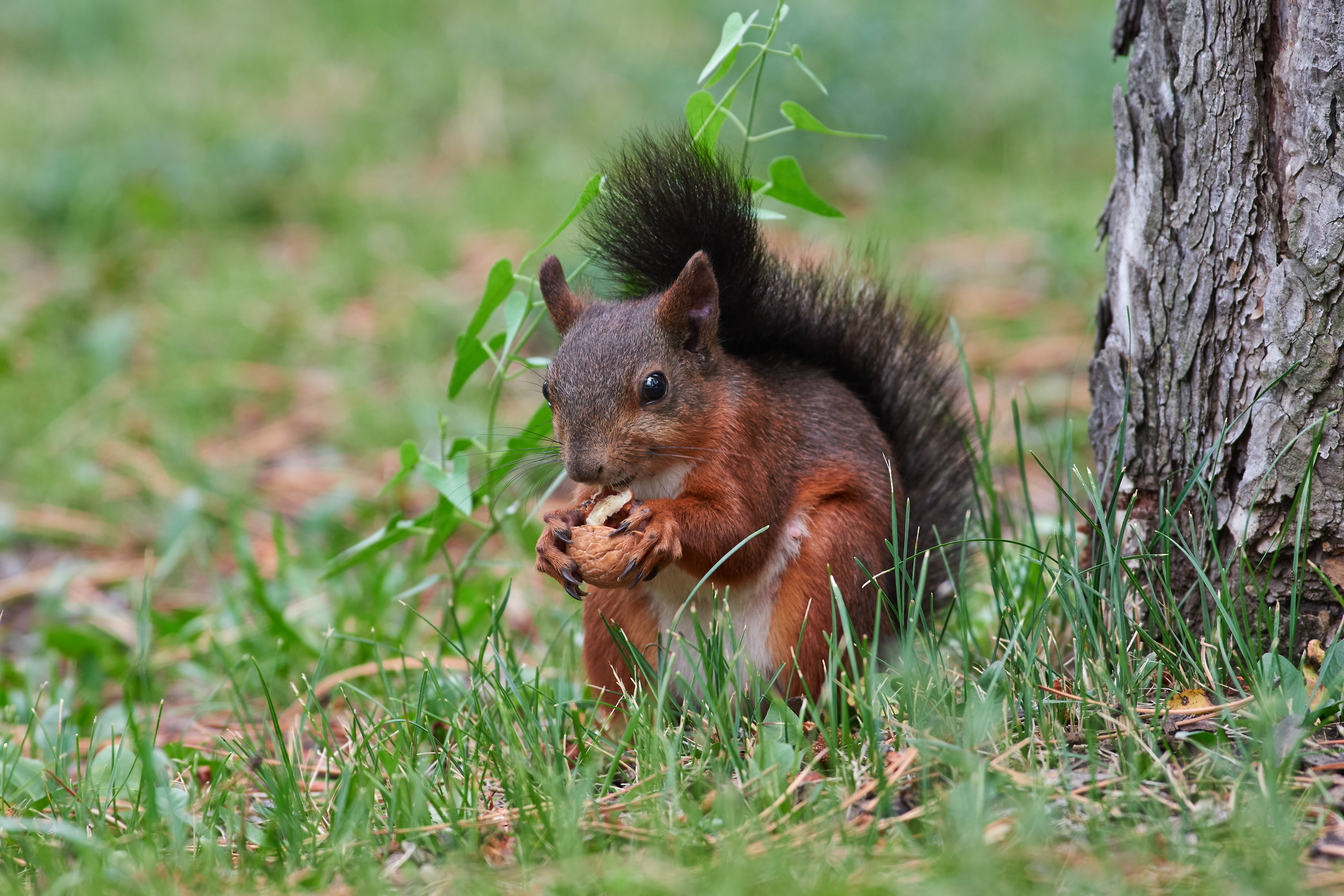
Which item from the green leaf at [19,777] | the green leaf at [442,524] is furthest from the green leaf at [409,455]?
the green leaf at [19,777]

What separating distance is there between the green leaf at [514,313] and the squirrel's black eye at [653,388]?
0.27 metres

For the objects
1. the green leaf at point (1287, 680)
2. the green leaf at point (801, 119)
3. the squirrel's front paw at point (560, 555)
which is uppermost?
the green leaf at point (801, 119)

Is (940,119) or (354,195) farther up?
(940,119)

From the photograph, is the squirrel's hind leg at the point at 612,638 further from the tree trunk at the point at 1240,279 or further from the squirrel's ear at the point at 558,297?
the tree trunk at the point at 1240,279

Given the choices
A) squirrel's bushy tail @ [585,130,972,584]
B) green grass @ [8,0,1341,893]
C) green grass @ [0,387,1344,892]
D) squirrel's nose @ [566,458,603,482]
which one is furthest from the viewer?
squirrel's bushy tail @ [585,130,972,584]

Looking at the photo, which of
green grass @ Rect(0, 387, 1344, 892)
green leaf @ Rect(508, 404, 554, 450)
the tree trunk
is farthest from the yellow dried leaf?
green leaf @ Rect(508, 404, 554, 450)

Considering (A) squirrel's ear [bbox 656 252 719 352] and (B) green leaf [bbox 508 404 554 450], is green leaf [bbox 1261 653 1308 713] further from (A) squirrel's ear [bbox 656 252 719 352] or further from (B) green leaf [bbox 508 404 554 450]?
(B) green leaf [bbox 508 404 554 450]

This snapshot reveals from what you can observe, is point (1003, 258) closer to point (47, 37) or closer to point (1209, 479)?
point (1209, 479)

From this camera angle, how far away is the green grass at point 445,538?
4.83ft

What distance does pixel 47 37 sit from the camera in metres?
7.07

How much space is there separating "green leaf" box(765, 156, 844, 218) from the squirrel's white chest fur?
52cm

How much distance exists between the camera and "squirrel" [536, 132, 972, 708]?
1910 mm

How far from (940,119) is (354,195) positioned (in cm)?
268

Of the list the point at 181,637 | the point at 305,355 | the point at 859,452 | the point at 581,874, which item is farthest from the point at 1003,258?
the point at 581,874
